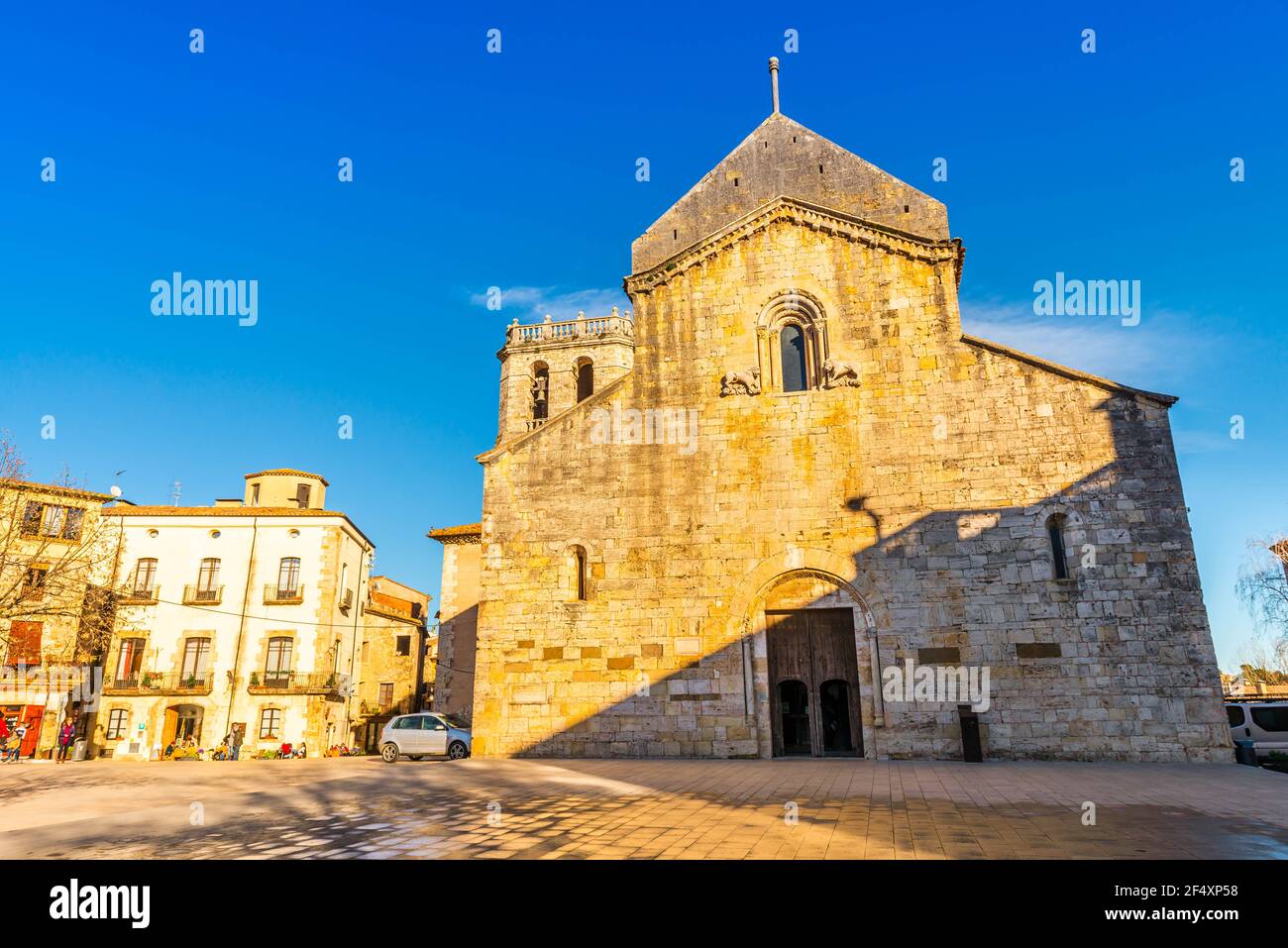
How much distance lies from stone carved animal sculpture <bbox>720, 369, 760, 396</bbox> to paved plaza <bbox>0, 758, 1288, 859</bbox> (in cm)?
888

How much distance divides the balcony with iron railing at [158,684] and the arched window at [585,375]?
22003 mm

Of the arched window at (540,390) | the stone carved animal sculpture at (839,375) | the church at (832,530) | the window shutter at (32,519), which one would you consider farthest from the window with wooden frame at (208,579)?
the stone carved animal sculpture at (839,375)

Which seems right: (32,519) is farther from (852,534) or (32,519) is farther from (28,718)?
(852,534)

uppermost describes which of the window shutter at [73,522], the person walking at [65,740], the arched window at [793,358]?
the arched window at [793,358]

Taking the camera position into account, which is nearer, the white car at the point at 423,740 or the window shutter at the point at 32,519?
the white car at the point at 423,740

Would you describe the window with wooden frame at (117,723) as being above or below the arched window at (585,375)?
below

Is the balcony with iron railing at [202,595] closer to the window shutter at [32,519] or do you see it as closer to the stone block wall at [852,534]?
the window shutter at [32,519]

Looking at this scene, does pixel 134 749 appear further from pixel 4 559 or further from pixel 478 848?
pixel 478 848

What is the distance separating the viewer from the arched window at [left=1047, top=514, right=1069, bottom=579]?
16.4m

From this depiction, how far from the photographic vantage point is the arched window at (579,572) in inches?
741

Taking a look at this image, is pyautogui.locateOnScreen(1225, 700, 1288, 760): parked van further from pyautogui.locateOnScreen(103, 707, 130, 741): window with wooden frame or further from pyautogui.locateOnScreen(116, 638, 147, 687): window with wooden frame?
pyautogui.locateOnScreen(116, 638, 147, 687): window with wooden frame

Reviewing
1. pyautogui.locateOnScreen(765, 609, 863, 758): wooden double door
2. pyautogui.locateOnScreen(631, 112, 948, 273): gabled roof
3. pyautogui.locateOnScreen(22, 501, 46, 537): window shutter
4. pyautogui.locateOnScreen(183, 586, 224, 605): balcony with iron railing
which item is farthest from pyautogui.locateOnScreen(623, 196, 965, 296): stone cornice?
pyautogui.locateOnScreen(183, 586, 224, 605): balcony with iron railing

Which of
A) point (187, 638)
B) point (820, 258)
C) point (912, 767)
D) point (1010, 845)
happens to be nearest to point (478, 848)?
point (1010, 845)
